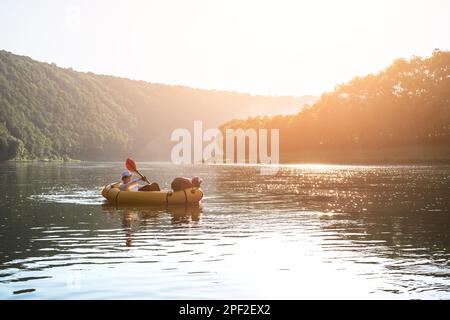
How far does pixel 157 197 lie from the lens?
28609 mm

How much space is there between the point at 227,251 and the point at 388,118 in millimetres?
89610

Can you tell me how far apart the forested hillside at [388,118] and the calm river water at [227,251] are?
69928 millimetres

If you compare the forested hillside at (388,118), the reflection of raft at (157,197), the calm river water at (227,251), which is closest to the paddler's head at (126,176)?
the reflection of raft at (157,197)

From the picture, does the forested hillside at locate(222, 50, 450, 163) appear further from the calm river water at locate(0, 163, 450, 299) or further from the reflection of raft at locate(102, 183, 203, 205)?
the calm river water at locate(0, 163, 450, 299)

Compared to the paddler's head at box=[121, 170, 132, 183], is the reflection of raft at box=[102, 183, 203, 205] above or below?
below

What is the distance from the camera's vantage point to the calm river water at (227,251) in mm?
11836

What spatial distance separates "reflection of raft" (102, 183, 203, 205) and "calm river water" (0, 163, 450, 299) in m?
0.71

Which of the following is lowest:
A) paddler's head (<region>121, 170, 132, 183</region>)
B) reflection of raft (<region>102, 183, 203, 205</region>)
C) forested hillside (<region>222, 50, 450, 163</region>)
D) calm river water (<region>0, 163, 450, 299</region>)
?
calm river water (<region>0, 163, 450, 299</region>)

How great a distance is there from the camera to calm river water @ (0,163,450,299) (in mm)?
11836

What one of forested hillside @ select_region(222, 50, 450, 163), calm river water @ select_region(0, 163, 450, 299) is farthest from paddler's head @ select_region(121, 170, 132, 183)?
forested hillside @ select_region(222, 50, 450, 163)

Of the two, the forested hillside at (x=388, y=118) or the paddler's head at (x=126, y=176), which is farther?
the forested hillside at (x=388, y=118)

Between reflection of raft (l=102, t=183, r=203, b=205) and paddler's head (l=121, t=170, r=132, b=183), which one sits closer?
reflection of raft (l=102, t=183, r=203, b=205)

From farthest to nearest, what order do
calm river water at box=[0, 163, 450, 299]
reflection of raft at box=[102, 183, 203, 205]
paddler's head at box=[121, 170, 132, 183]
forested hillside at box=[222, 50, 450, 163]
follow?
forested hillside at box=[222, 50, 450, 163]
paddler's head at box=[121, 170, 132, 183]
reflection of raft at box=[102, 183, 203, 205]
calm river water at box=[0, 163, 450, 299]

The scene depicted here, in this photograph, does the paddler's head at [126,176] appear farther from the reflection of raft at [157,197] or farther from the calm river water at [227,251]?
the calm river water at [227,251]
